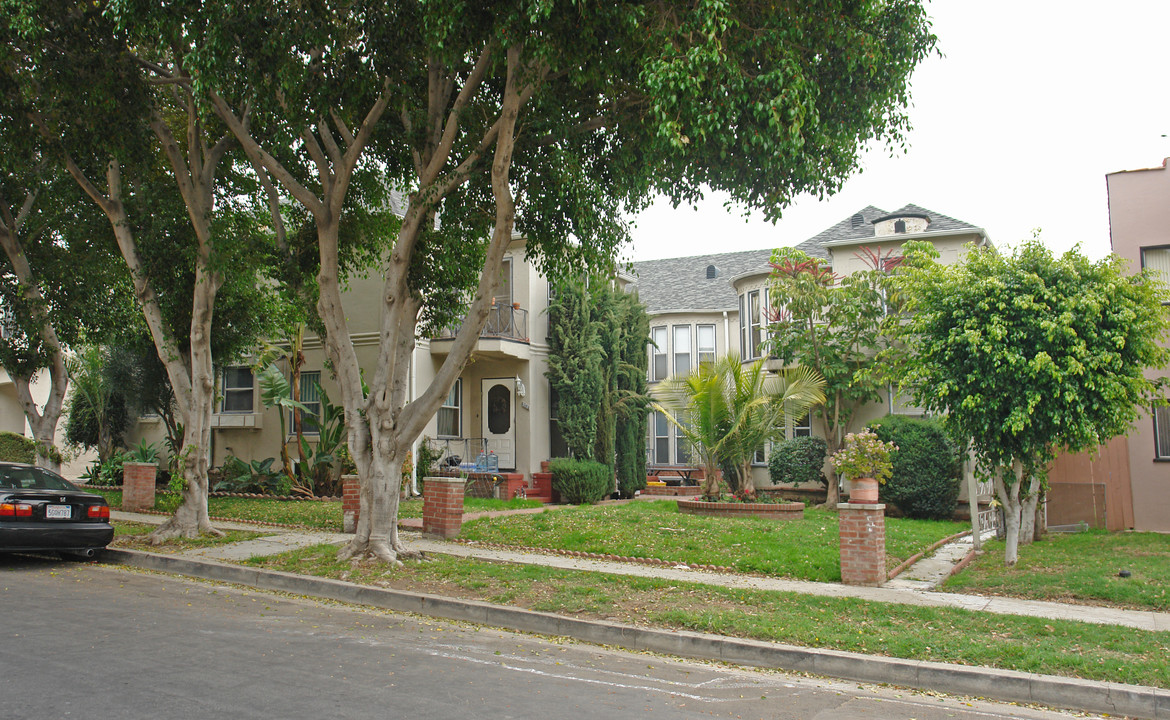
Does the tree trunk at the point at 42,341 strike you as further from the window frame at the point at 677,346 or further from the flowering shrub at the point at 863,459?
the window frame at the point at 677,346

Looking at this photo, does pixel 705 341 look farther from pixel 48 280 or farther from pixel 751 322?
pixel 48 280

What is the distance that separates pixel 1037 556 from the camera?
38.5 ft

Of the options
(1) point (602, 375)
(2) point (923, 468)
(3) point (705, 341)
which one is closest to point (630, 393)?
(1) point (602, 375)

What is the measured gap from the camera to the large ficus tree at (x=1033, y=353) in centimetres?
1053

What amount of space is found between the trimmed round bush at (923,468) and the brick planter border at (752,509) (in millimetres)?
2962

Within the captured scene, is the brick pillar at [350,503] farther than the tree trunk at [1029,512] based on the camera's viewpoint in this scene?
Yes

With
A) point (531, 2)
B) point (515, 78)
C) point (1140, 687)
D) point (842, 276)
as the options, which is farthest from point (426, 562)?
point (842, 276)

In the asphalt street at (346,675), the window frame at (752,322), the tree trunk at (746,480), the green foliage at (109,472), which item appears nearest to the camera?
the asphalt street at (346,675)

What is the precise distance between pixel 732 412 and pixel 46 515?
40.9 feet

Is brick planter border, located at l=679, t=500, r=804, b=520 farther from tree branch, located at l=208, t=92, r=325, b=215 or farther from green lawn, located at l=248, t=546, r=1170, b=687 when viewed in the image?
tree branch, located at l=208, t=92, r=325, b=215

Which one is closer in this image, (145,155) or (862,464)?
(862,464)

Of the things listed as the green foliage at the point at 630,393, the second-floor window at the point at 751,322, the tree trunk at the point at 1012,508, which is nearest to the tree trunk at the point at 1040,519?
the tree trunk at the point at 1012,508

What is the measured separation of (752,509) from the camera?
16.2 m

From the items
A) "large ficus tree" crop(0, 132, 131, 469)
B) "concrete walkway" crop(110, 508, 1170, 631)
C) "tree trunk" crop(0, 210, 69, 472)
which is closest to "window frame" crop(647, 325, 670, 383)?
"concrete walkway" crop(110, 508, 1170, 631)
